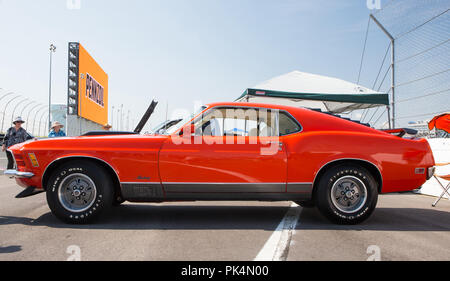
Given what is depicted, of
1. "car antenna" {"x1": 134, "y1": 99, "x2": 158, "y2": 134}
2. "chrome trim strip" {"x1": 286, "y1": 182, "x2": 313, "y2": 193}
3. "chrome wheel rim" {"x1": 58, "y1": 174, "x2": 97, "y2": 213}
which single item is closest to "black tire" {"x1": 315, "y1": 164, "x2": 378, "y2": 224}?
"chrome trim strip" {"x1": 286, "y1": 182, "x2": 313, "y2": 193}

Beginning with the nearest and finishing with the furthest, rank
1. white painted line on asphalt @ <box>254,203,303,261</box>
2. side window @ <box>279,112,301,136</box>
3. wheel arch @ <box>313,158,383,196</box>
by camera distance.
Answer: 1. white painted line on asphalt @ <box>254,203,303,261</box>
2. wheel arch @ <box>313,158,383,196</box>
3. side window @ <box>279,112,301,136</box>

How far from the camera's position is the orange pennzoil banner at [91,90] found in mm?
51188

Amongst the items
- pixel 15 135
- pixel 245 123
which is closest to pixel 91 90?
pixel 15 135

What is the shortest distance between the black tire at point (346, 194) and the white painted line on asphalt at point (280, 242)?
→ 473 millimetres

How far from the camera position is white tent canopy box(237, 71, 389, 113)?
1338 centimetres

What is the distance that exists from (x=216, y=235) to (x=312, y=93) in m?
10.9

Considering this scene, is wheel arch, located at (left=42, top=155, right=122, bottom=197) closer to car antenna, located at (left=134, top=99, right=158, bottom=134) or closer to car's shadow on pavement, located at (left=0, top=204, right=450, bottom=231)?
car's shadow on pavement, located at (left=0, top=204, right=450, bottom=231)

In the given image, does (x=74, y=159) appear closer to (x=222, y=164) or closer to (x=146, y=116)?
(x=222, y=164)

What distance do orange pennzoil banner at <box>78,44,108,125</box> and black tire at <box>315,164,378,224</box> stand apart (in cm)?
5102

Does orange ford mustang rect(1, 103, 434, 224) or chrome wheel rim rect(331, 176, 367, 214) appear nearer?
orange ford mustang rect(1, 103, 434, 224)

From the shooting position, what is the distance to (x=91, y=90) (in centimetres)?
5709

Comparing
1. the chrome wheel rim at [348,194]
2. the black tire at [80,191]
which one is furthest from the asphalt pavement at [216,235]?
the chrome wheel rim at [348,194]

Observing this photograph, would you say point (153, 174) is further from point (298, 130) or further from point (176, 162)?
point (298, 130)
